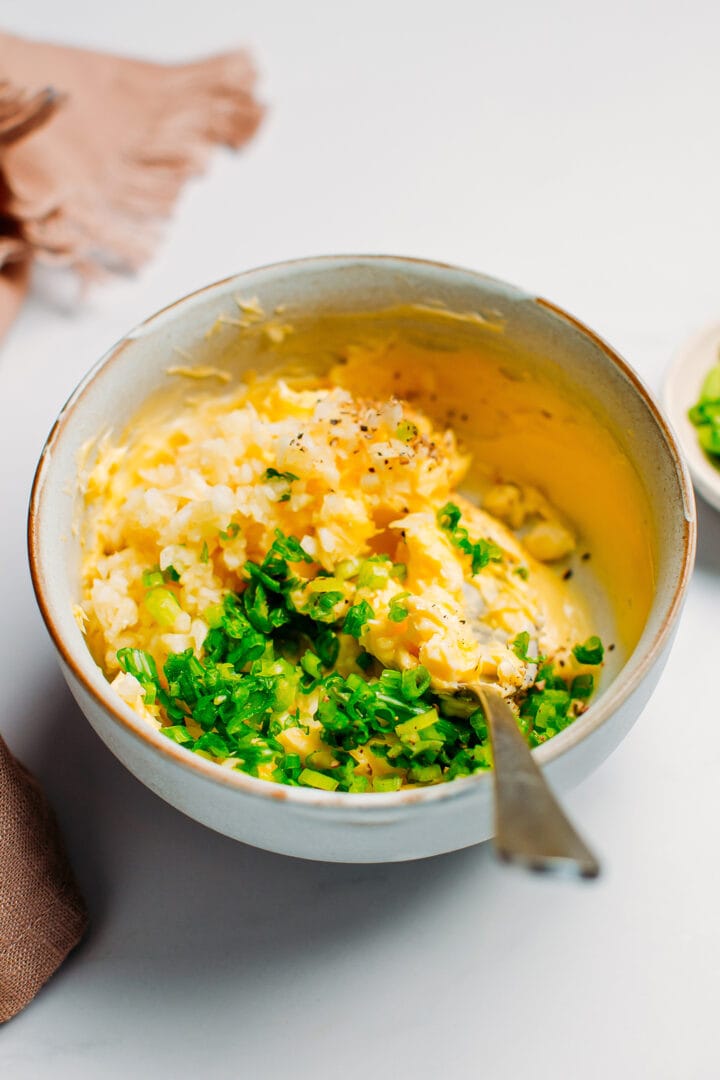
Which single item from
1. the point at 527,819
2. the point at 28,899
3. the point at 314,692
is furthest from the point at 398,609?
the point at 28,899

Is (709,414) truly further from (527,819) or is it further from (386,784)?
(527,819)

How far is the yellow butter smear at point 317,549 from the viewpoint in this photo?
4.63 feet

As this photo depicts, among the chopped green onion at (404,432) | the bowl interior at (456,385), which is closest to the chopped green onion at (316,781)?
the bowl interior at (456,385)

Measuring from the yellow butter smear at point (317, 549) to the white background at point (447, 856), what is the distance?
20 centimetres

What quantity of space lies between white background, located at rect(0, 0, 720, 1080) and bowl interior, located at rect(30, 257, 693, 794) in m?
0.23

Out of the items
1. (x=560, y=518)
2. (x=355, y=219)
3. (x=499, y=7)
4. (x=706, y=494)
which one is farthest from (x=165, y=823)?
(x=499, y=7)

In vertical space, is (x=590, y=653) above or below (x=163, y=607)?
above

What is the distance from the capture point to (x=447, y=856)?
1.45 m

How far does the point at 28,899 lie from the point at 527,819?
678 millimetres

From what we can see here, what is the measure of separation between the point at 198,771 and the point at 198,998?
0.39 m

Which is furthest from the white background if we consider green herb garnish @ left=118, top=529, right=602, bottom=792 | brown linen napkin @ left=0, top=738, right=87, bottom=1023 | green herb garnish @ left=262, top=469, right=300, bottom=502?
green herb garnish @ left=262, top=469, right=300, bottom=502

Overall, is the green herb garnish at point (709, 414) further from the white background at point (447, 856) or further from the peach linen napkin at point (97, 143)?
the peach linen napkin at point (97, 143)

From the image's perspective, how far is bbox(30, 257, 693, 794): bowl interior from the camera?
1.43 metres

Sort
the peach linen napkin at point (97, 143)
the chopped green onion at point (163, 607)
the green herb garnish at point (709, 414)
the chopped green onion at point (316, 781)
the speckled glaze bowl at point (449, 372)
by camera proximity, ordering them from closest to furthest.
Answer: the speckled glaze bowl at point (449, 372) → the chopped green onion at point (316, 781) → the chopped green onion at point (163, 607) → the green herb garnish at point (709, 414) → the peach linen napkin at point (97, 143)
